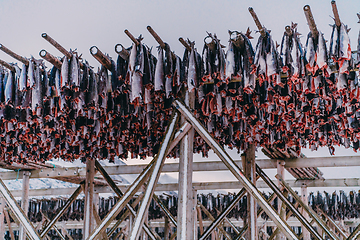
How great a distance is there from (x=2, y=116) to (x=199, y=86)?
2.47 metres

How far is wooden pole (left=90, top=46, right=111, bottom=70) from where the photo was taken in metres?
3.74

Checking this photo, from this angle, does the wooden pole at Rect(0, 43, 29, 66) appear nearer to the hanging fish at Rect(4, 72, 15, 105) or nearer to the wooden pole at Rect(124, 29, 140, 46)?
the hanging fish at Rect(4, 72, 15, 105)

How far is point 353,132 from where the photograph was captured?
5.43m

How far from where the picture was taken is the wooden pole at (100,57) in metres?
3.74

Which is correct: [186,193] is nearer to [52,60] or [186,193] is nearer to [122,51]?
[122,51]

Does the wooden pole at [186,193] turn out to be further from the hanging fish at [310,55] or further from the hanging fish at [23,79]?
the hanging fish at [23,79]

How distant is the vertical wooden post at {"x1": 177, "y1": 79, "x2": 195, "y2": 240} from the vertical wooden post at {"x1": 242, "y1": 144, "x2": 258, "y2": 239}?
2.05 m

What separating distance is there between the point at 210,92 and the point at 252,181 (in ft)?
7.27

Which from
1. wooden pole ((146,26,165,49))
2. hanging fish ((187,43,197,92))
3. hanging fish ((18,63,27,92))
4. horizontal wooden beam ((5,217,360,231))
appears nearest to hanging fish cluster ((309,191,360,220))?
horizontal wooden beam ((5,217,360,231))

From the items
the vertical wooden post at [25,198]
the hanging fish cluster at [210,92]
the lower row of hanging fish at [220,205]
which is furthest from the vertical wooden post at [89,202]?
the lower row of hanging fish at [220,205]

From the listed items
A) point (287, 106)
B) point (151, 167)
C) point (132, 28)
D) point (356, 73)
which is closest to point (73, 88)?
point (151, 167)

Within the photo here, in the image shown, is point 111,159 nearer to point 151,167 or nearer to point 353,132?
point 151,167

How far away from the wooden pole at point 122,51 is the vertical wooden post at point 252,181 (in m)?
2.81

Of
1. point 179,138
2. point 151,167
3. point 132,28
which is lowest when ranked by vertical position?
point 151,167
